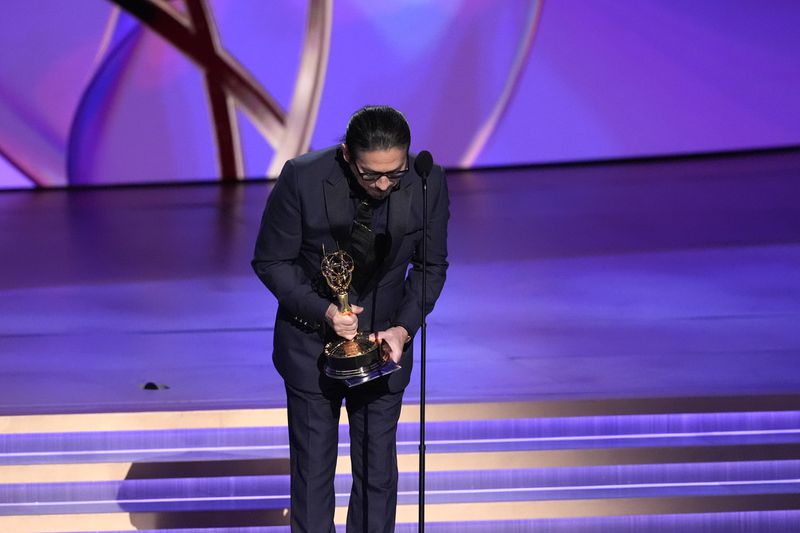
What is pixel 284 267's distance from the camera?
7.89 ft

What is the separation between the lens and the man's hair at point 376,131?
2.18m

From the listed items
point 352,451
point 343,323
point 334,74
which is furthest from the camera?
point 334,74

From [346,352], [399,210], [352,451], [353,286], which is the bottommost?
[352,451]

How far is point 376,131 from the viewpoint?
2186mm

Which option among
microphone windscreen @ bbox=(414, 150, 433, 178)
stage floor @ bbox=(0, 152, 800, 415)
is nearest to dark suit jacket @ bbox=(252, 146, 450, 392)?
microphone windscreen @ bbox=(414, 150, 433, 178)

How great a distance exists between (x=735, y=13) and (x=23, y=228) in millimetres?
6171

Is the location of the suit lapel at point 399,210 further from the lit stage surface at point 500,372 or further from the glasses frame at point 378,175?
the lit stage surface at point 500,372

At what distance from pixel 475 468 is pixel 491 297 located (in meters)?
2.05

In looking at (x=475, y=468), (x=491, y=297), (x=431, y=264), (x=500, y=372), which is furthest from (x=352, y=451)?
(x=491, y=297)

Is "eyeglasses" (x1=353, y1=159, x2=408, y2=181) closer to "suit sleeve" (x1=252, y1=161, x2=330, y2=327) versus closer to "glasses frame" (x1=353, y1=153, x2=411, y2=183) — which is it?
"glasses frame" (x1=353, y1=153, x2=411, y2=183)

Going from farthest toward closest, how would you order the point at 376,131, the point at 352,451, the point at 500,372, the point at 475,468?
1. the point at 500,372
2. the point at 475,468
3. the point at 352,451
4. the point at 376,131

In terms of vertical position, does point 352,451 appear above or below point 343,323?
below

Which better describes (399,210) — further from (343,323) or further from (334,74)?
(334,74)

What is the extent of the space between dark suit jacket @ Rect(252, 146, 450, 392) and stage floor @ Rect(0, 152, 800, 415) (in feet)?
3.86
